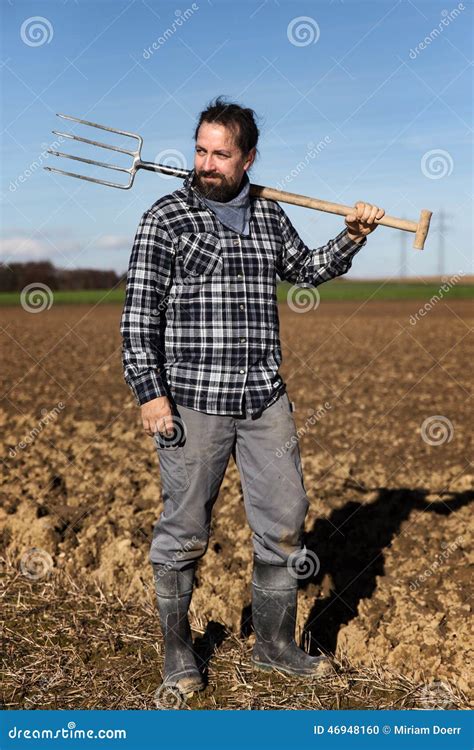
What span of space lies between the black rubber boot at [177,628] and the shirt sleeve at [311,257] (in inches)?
51.1

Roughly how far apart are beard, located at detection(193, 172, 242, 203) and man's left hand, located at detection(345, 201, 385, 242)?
0.48m

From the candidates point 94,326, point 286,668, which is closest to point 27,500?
point 286,668

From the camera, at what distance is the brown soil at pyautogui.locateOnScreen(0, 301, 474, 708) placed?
390 centimetres

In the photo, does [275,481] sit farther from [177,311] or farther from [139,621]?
[139,621]

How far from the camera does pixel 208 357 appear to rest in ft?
10.7

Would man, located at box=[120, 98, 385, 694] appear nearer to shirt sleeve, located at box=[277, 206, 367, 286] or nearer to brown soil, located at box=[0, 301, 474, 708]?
shirt sleeve, located at box=[277, 206, 367, 286]

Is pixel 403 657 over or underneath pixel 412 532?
underneath

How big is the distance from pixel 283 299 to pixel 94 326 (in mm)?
20487

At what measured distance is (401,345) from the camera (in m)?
15.6

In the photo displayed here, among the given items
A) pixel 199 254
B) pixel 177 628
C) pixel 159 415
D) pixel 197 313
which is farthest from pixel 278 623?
pixel 199 254

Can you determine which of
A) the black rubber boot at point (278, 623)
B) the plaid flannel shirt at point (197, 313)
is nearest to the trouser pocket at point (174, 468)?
the plaid flannel shirt at point (197, 313)

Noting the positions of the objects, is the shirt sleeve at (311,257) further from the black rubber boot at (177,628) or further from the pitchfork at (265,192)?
the black rubber boot at (177,628)

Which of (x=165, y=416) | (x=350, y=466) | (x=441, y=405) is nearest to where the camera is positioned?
(x=165, y=416)

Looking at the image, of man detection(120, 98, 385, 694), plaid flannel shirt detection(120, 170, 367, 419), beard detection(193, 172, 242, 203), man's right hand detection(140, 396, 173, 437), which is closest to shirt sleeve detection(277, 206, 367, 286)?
man detection(120, 98, 385, 694)
